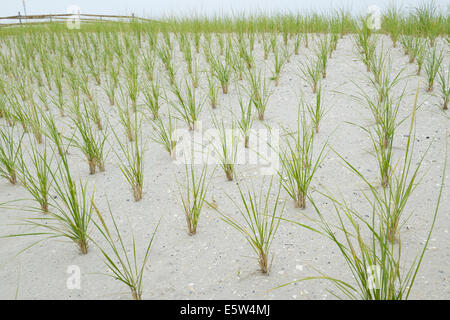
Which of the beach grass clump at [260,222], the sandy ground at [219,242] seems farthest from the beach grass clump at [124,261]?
the beach grass clump at [260,222]

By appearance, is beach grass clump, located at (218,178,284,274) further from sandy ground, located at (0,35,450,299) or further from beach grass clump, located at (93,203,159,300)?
beach grass clump, located at (93,203,159,300)

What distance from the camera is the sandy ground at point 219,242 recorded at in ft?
4.72

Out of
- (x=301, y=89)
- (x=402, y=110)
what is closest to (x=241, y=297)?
(x=402, y=110)

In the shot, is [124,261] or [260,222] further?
[260,222]

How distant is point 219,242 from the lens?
5.63ft

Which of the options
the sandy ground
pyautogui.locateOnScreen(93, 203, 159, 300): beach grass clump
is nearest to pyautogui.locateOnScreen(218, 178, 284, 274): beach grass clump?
the sandy ground

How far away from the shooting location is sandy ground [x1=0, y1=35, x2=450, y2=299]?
1438 mm

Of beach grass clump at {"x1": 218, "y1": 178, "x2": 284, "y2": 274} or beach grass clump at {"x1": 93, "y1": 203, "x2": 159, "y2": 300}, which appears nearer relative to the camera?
beach grass clump at {"x1": 93, "y1": 203, "x2": 159, "y2": 300}

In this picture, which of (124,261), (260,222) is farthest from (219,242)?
(124,261)

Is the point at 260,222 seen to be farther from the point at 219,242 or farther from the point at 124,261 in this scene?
the point at 124,261

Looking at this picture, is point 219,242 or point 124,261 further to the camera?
point 219,242

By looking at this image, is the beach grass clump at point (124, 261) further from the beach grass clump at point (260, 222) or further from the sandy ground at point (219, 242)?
the beach grass clump at point (260, 222)
